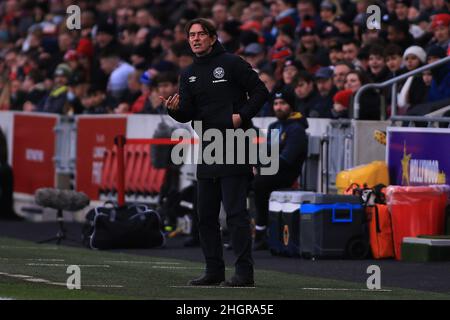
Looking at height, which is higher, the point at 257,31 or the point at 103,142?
the point at 257,31

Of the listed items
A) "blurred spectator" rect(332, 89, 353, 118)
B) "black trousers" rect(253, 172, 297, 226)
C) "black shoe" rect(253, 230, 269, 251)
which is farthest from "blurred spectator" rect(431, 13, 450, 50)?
"black shoe" rect(253, 230, 269, 251)

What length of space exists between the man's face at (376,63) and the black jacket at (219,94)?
7.38m

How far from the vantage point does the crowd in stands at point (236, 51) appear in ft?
61.2

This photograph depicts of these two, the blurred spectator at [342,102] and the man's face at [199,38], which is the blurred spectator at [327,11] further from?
the man's face at [199,38]

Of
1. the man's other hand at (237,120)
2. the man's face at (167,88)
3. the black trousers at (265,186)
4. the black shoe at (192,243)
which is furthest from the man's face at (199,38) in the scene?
the man's face at (167,88)

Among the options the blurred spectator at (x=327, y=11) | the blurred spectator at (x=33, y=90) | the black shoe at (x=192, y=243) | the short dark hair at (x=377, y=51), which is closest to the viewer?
the black shoe at (x=192, y=243)

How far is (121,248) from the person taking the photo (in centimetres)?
1778

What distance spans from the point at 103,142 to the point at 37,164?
229 cm

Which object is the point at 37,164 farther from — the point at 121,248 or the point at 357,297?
the point at 357,297

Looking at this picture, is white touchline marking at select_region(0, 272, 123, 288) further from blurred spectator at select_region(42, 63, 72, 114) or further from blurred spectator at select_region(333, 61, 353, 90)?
blurred spectator at select_region(42, 63, 72, 114)

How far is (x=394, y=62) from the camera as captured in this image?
61.3 ft

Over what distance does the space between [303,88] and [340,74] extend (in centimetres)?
53

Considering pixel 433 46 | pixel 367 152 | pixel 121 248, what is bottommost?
pixel 121 248
